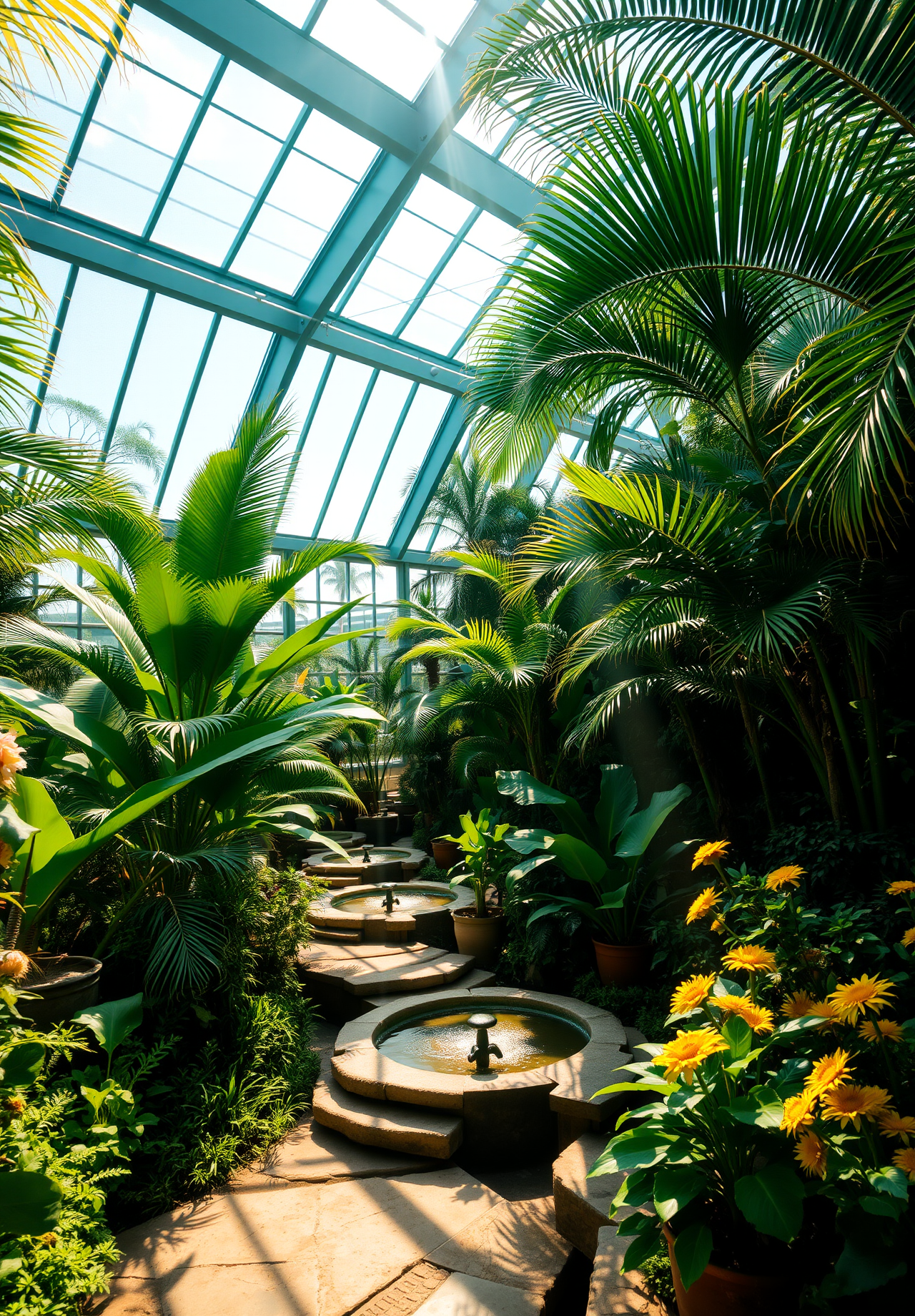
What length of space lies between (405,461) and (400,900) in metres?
9.65

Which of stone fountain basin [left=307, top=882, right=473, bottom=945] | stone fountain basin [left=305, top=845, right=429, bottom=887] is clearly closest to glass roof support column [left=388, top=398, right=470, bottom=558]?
stone fountain basin [left=305, top=845, right=429, bottom=887]

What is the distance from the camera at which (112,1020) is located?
3.16m

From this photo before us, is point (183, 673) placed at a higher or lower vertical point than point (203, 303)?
lower

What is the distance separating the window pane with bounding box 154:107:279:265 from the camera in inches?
362

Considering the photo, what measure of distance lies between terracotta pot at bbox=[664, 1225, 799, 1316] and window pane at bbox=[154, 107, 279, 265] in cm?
1097

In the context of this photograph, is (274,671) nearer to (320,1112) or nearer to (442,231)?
(320,1112)

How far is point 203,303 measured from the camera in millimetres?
10258

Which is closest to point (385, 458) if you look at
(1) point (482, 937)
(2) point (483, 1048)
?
(1) point (482, 937)

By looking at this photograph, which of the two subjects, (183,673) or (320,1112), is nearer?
(320,1112)

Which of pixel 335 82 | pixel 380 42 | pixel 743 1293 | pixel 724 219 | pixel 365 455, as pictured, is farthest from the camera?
pixel 365 455

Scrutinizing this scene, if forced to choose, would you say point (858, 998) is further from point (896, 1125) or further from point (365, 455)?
point (365, 455)

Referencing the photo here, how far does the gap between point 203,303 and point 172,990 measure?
9240mm

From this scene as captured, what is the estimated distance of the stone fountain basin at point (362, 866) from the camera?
8.10 m

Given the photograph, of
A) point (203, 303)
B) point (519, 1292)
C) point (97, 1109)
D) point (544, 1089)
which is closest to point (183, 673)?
point (97, 1109)
